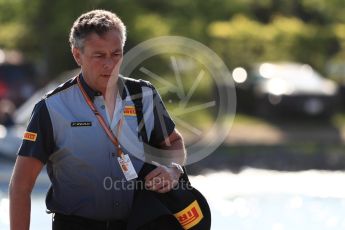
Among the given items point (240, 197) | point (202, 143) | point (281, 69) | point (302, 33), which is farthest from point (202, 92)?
point (240, 197)

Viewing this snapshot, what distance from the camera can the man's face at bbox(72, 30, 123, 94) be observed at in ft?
12.5

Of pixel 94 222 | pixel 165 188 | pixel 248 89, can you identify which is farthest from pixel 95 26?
pixel 248 89

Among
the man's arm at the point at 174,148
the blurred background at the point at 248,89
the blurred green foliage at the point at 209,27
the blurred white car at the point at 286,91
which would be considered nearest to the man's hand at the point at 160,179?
the man's arm at the point at 174,148

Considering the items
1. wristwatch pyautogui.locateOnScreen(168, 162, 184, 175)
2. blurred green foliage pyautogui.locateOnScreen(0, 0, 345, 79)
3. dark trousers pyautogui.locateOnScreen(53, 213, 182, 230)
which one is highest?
blurred green foliage pyautogui.locateOnScreen(0, 0, 345, 79)

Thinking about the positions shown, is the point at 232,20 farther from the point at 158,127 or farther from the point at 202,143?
the point at 158,127

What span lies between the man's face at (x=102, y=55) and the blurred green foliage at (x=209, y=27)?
69.5 ft

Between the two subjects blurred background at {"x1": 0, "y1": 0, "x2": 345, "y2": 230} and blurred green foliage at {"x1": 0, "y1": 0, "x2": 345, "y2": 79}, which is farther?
blurred green foliage at {"x1": 0, "y1": 0, "x2": 345, "y2": 79}

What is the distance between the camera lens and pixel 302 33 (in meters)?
27.3

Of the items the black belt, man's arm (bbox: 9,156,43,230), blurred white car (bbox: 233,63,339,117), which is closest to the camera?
man's arm (bbox: 9,156,43,230)

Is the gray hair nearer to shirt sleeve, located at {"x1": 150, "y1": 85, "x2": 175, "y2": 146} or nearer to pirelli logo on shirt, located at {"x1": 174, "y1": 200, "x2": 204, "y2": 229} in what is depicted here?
shirt sleeve, located at {"x1": 150, "y1": 85, "x2": 175, "y2": 146}

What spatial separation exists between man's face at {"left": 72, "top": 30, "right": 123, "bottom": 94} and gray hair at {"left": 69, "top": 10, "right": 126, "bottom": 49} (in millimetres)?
18

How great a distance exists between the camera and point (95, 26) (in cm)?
381

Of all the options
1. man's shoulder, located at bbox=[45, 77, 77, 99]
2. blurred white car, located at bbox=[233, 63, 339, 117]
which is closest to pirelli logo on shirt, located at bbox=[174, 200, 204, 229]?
man's shoulder, located at bbox=[45, 77, 77, 99]

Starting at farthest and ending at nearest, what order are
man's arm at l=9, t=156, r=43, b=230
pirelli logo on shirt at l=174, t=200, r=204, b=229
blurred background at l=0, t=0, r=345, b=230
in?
1. blurred background at l=0, t=0, r=345, b=230
2. pirelli logo on shirt at l=174, t=200, r=204, b=229
3. man's arm at l=9, t=156, r=43, b=230
